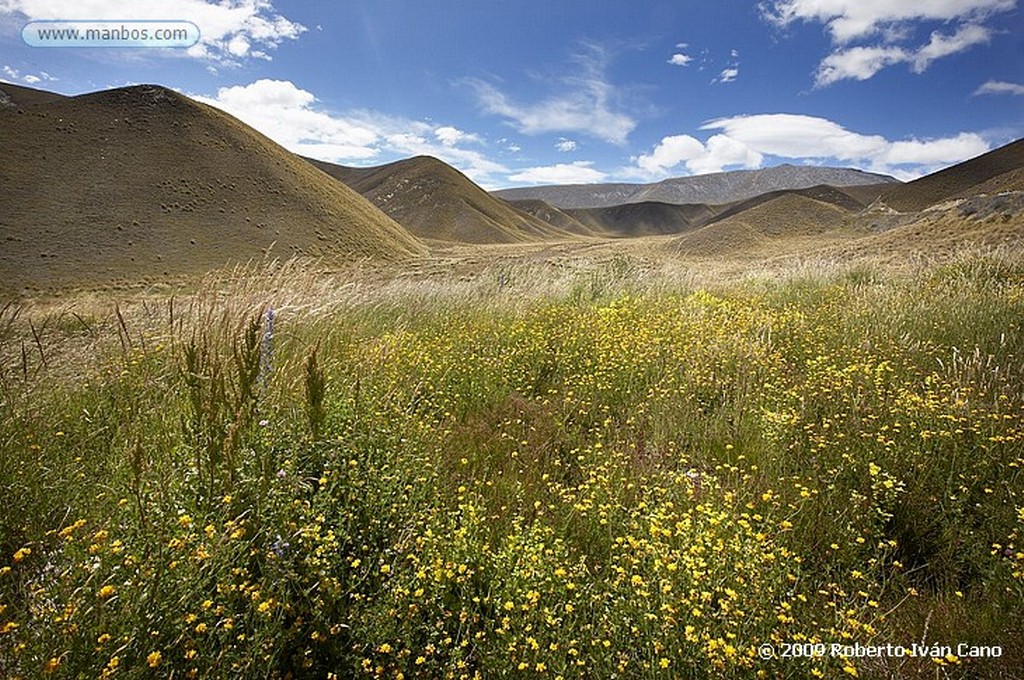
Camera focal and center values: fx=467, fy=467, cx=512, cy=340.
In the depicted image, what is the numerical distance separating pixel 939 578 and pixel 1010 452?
1.06m

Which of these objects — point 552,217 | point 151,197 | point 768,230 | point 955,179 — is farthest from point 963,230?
point 552,217

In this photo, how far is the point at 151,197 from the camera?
53.7m

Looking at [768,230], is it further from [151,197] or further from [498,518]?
[151,197]

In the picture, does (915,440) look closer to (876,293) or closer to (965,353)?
(965,353)

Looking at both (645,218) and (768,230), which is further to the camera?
(645,218)

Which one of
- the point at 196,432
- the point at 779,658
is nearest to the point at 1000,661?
the point at 779,658

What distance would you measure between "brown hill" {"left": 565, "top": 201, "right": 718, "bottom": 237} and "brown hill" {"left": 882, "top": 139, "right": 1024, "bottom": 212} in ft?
333

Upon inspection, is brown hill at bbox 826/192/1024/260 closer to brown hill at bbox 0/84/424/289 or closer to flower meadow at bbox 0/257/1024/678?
flower meadow at bbox 0/257/1024/678

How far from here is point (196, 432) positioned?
222cm

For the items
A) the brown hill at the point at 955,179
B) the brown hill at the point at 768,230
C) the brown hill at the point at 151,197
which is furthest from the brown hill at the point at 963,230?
the brown hill at the point at 151,197

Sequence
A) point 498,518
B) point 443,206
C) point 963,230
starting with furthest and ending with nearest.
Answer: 1. point 443,206
2. point 963,230
3. point 498,518

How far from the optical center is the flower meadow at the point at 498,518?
1530 millimetres

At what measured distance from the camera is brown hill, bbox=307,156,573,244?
359ft

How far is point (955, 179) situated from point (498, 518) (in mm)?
84122
